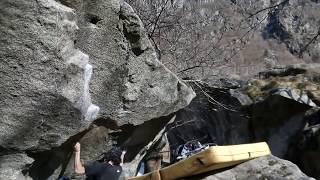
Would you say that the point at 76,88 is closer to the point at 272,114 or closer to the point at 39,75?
the point at 39,75

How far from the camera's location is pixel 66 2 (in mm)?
5836

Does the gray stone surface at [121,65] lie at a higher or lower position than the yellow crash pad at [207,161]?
higher

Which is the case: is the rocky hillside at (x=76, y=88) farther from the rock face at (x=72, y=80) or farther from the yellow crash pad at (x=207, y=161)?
the yellow crash pad at (x=207, y=161)

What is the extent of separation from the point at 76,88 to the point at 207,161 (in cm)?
170

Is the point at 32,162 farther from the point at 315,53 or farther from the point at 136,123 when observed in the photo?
the point at 315,53

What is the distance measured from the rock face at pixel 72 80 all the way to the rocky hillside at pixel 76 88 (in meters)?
0.01

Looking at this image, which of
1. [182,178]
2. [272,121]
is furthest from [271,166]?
[272,121]

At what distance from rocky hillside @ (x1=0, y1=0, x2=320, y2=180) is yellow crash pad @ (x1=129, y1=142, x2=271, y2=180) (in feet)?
0.66

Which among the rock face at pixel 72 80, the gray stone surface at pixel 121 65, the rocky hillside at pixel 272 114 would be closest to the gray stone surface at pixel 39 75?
the rock face at pixel 72 80

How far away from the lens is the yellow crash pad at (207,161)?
5305 mm

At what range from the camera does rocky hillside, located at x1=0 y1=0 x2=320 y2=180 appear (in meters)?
5.38

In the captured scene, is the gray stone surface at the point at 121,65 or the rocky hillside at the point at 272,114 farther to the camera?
the rocky hillside at the point at 272,114

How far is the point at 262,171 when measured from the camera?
569cm

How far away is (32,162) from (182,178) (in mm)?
1783
